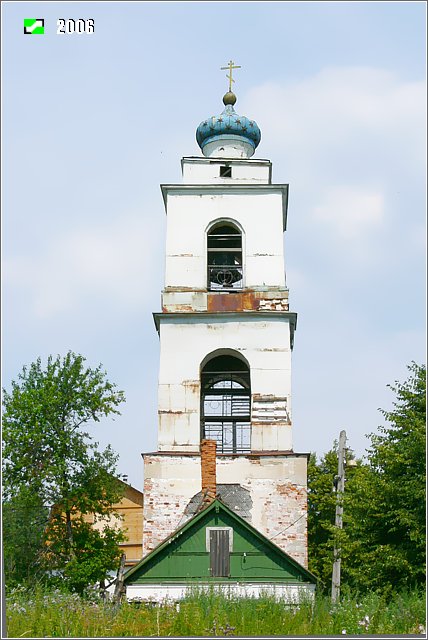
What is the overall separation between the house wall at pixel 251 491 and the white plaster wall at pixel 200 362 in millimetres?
337

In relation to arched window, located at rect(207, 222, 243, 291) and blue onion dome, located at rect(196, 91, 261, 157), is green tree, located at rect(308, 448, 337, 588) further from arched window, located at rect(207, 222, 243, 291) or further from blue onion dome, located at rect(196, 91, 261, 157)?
blue onion dome, located at rect(196, 91, 261, 157)

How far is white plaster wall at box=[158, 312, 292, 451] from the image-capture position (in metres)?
19.6

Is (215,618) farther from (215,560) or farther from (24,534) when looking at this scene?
(24,534)

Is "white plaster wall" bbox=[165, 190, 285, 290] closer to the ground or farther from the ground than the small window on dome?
closer to the ground

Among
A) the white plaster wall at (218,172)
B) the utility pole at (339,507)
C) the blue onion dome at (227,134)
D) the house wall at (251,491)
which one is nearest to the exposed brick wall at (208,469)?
the house wall at (251,491)

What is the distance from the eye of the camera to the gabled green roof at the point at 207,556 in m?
17.9

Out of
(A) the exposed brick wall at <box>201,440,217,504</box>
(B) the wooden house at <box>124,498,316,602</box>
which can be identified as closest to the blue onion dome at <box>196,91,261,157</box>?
(A) the exposed brick wall at <box>201,440,217,504</box>

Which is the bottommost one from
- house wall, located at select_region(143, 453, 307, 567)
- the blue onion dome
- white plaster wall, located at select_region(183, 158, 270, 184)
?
house wall, located at select_region(143, 453, 307, 567)

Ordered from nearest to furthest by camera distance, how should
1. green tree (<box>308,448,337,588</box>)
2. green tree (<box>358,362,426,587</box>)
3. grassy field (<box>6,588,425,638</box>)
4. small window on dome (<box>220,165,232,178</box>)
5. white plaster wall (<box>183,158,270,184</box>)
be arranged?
grassy field (<box>6,588,425,638</box>)
green tree (<box>358,362,426,587</box>)
white plaster wall (<box>183,158,270,184</box>)
small window on dome (<box>220,165,232,178</box>)
green tree (<box>308,448,337,588</box>)

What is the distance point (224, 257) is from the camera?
70.7 ft

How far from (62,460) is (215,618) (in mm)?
11700

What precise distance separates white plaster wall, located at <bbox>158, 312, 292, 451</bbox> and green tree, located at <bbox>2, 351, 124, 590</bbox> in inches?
140

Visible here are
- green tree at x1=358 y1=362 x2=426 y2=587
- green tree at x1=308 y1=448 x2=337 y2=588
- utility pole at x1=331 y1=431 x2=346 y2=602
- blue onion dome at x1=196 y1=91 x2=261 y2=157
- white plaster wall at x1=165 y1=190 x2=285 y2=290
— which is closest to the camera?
green tree at x1=358 y1=362 x2=426 y2=587

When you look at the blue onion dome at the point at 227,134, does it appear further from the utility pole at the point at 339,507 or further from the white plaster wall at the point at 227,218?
the utility pole at the point at 339,507
